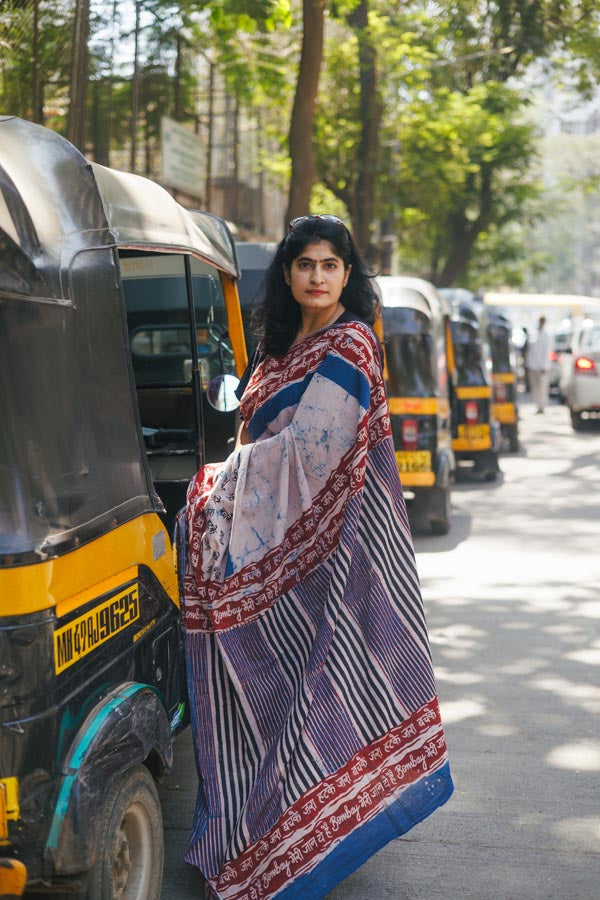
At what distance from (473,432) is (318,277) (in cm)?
997

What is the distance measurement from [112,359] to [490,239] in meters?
31.8

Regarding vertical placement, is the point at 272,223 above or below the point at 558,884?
above

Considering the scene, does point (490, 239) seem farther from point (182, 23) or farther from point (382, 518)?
point (382, 518)

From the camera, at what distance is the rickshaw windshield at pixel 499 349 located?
16469mm

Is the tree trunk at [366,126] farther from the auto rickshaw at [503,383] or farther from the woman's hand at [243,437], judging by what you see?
the woman's hand at [243,437]

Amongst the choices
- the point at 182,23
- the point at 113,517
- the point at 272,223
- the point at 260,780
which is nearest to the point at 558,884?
the point at 260,780

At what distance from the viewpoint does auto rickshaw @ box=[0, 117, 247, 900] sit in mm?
2629

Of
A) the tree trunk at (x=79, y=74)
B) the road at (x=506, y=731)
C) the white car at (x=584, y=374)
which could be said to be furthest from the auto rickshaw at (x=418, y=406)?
the white car at (x=584, y=374)

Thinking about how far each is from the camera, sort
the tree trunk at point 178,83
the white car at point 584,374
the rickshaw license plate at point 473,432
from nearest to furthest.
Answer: the rickshaw license plate at point 473,432
the tree trunk at point 178,83
the white car at point 584,374

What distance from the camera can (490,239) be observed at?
111 feet

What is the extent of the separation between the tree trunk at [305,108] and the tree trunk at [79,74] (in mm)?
1958

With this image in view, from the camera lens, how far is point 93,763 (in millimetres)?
2803

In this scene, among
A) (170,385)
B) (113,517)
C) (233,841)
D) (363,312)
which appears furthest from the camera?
(170,385)

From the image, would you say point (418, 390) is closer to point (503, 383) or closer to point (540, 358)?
point (503, 383)
